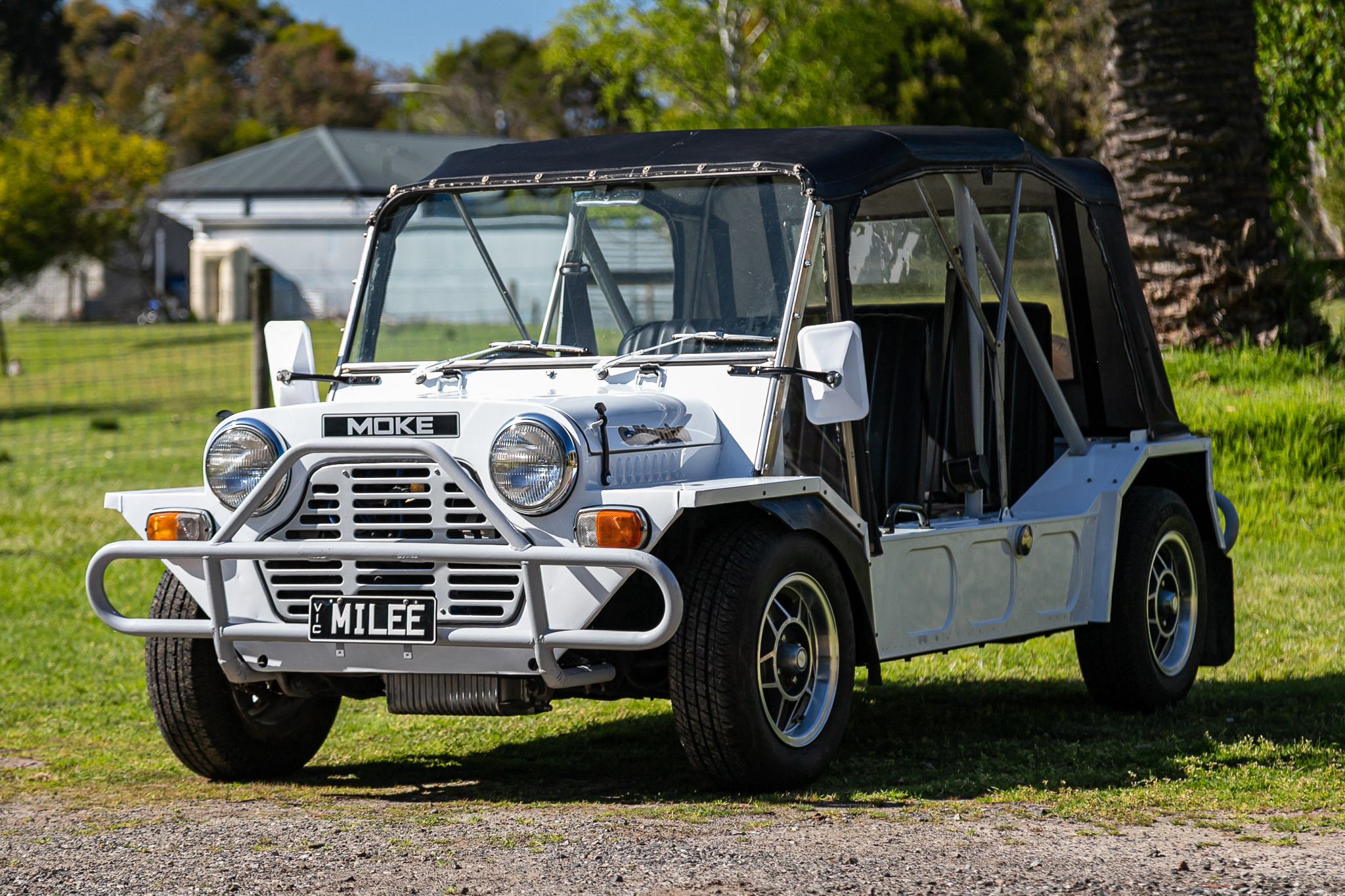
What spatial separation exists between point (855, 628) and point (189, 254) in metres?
63.4

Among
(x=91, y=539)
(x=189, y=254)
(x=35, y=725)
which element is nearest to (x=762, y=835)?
(x=35, y=725)

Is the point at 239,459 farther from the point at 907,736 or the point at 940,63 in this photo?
the point at 940,63

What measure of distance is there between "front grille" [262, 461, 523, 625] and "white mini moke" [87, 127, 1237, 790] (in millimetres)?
11

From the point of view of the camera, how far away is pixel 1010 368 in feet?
25.0

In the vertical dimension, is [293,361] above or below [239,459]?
above

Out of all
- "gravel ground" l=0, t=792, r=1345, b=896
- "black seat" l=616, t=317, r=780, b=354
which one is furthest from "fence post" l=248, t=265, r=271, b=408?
"gravel ground" l=0, t=792, r=1345, b=896

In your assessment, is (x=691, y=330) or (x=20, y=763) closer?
(x=691, y=330)

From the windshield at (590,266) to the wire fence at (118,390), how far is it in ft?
8.97

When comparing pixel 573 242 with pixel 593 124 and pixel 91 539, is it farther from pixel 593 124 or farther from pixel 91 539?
pixel 593 124

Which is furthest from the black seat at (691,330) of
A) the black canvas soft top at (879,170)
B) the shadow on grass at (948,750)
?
the shadow on grass at (948,750)

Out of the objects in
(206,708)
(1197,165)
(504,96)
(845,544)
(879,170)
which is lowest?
(206,708)

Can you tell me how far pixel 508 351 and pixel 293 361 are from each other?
2.86ft

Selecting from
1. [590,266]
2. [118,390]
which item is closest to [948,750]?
[590,266]

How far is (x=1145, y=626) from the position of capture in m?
7.54
